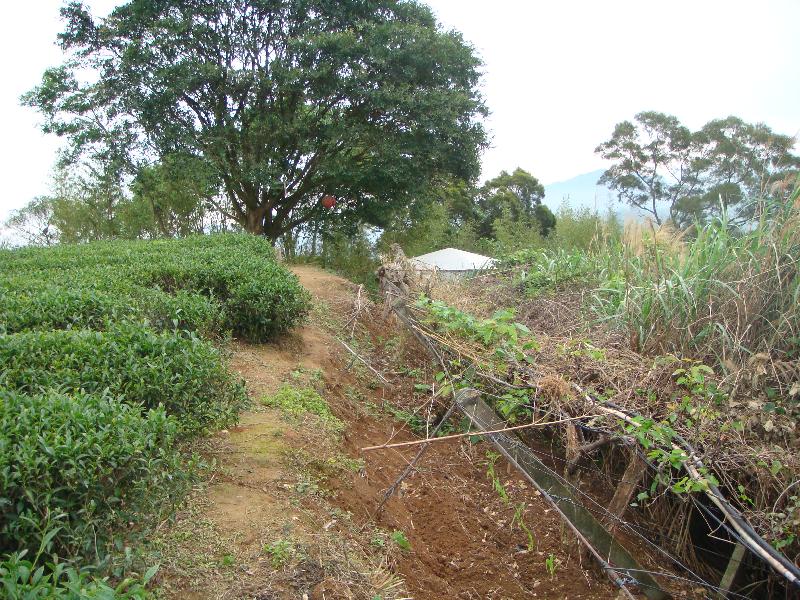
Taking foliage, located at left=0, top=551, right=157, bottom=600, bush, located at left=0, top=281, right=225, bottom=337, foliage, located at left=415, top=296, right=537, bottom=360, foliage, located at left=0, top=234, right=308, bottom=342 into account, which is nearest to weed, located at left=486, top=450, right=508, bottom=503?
foliage, located at left=415, top=296, right=537, bottom=360

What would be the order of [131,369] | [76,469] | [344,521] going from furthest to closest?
[344,521], [131,369], [76,469]

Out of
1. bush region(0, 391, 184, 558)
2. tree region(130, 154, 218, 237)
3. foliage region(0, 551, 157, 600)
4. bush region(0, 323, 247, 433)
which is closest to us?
foliage region(0, 551, 157, 600)

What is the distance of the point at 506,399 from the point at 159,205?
14516mm

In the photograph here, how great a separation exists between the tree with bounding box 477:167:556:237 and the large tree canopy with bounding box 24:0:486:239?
12.6 metres

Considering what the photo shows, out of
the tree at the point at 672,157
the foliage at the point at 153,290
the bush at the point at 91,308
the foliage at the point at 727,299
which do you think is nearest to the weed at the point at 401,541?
the bush at the point at 91,308

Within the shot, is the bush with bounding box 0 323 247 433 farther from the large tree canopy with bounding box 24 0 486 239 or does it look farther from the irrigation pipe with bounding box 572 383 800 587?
the large tree canopy with bounding box 24 0 486 239

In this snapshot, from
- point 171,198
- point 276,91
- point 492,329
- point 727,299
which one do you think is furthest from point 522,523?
point 171,198

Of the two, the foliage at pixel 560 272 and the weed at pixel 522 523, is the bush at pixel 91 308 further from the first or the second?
the foliage at pixel 560 272

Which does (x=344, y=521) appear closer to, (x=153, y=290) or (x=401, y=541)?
(x=401, y=541)

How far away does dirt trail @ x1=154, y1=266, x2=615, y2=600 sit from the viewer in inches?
96.7

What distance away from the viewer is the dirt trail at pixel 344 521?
8.05 ft

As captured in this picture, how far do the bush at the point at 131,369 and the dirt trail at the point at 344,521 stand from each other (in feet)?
1.16

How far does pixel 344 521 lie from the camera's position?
10.5 ft

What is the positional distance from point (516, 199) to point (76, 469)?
26.3 meters
